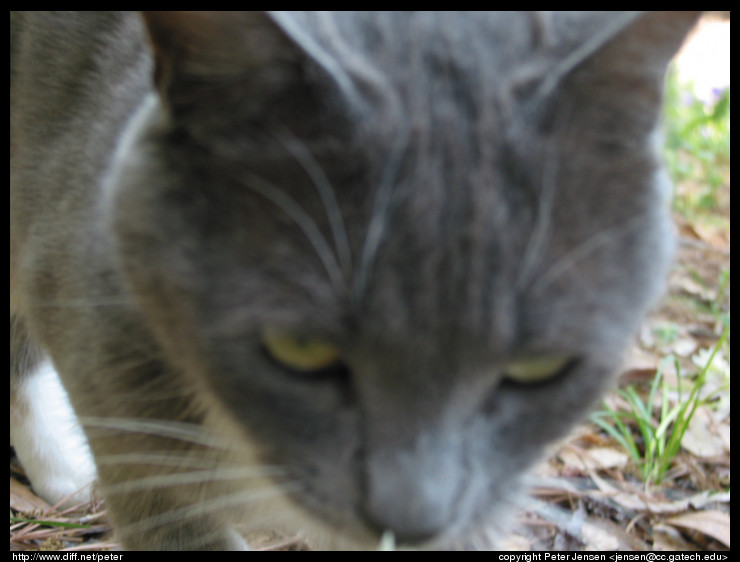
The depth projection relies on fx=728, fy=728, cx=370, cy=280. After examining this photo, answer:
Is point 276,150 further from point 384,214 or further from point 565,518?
point 565,518

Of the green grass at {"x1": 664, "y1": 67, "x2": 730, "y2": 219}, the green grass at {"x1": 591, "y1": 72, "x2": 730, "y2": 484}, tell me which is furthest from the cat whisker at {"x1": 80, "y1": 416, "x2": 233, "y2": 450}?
the green grass at {"x1": 664, "y1": 67, "x2": 730, "y2": 219}

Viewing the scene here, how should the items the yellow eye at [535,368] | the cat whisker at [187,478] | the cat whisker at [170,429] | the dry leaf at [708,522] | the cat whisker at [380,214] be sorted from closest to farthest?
the cat whisker at [380,214]
the yellow eye at [535,368]
the cat whisker at [187,478]
the cat whisker at [170,429]
the dry leaf at [708,522]

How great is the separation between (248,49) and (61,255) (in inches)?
30.1

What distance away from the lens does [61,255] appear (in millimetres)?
1479

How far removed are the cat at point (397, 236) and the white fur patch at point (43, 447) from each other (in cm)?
131

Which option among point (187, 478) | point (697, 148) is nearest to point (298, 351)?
point (187, 478)

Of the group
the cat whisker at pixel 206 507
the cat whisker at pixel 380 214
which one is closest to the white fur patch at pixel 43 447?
the cat whisker at pixel 206 507

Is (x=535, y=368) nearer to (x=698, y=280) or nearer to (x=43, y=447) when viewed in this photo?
(x=43, y=447)

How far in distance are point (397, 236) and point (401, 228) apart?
1 centimetres

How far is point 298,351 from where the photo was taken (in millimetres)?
998

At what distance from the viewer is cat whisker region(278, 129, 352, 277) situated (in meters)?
0.91

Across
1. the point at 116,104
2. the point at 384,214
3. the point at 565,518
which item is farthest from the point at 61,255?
the point at 565,518

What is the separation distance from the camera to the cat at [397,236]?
36.0 inches

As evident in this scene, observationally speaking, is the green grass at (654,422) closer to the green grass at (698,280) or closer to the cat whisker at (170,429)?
the green grass at (698,280)
